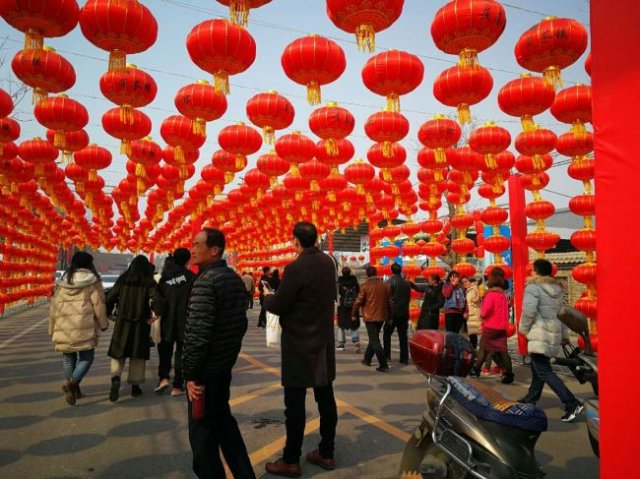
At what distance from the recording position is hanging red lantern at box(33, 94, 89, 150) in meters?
6.43

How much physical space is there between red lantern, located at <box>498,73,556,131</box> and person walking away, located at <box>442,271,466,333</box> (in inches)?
133

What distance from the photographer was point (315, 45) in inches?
220

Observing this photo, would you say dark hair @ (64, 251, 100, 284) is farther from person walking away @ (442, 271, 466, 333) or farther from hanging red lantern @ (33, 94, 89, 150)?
person walking away @ (442, 271, 466, 333)

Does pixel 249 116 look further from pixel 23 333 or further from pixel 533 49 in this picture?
pixel 23 333

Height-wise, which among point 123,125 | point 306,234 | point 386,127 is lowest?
point 306,234

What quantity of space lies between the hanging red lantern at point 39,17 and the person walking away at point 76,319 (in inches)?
99.5

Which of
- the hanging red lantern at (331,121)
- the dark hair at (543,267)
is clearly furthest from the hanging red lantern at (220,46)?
the dark hair at (543,267)

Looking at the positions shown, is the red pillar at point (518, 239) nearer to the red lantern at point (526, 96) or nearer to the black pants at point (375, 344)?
the black pants at point (375, 344)

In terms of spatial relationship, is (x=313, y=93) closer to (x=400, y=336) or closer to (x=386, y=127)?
(x=386, y=127)

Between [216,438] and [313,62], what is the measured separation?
15.2ft

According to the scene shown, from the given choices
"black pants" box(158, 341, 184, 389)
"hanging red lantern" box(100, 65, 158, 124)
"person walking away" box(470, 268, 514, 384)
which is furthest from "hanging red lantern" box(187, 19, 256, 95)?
"person walking away" box(470, 268, 514, 384)

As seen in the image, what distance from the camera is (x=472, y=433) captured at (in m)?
2.54

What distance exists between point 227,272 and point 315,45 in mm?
3868

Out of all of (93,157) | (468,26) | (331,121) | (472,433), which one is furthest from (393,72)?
(93,157)
